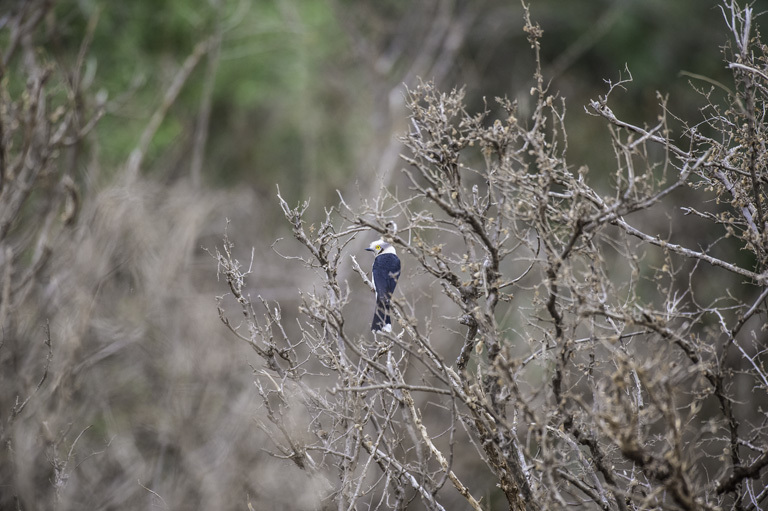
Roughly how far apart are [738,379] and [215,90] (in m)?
12.9

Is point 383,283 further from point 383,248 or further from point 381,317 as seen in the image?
point 383,248

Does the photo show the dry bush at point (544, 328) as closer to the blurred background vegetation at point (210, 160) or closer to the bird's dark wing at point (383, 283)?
the bird's dark wing at point (383, 283)

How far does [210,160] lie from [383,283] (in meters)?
15.0

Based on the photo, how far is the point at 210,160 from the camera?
725 inches

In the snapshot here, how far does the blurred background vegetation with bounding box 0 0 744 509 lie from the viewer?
8.14 metres

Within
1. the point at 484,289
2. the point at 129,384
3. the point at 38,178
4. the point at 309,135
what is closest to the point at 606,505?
the point at 484,289

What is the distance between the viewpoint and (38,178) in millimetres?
7312

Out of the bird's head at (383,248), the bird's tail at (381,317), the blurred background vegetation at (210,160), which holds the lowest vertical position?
the blurred background vegetation at (210,160)

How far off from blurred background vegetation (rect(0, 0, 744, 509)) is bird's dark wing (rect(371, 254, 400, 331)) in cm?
46

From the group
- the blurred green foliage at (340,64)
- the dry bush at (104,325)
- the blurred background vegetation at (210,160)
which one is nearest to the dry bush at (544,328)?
the blurred background vegetation at (210,160)

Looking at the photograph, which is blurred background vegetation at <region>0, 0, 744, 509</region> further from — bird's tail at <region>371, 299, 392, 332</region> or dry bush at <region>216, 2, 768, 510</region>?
bird's tail at <region>371, 299, 392, 332</region>

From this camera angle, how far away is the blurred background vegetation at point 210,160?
814 centimetres

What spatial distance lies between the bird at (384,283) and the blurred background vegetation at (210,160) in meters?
0.45

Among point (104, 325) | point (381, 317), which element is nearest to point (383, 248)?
point (381, 317)
